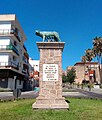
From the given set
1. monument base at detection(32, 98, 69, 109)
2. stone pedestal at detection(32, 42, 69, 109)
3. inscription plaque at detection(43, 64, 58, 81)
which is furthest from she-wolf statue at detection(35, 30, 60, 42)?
monument base at detection(32, 98, 69, 109)

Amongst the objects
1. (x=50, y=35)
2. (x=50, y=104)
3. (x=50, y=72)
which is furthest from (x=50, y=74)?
(x=50, y=35)

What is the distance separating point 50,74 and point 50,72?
0.11 m

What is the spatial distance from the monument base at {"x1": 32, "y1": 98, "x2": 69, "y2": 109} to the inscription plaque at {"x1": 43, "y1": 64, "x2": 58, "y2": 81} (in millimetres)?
1197

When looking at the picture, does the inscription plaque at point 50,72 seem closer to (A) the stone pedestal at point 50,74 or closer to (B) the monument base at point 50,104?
(A) the stone pedestal at point 50,74

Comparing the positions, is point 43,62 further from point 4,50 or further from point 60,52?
point 4,50

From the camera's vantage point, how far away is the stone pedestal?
1048cm

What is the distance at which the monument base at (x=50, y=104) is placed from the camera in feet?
31.9

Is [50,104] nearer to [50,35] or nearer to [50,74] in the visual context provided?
[50,74]

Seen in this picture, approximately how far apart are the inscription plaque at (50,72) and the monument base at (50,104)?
1197 mm

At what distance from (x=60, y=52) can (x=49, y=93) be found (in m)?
2.42

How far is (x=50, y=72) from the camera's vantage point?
10.8 metres

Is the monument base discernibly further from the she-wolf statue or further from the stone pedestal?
the she-wolf statue

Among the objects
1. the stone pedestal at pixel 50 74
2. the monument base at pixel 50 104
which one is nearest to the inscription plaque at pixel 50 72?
the stone pedestal at pixel 50 74

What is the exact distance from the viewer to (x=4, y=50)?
124ft
